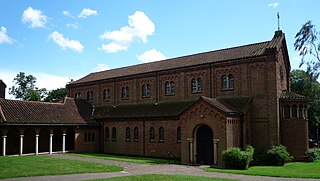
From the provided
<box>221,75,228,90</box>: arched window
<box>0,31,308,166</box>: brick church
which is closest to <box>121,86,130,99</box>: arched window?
<box>0,31,308,166</box>: brick church

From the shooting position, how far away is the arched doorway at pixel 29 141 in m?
39.5

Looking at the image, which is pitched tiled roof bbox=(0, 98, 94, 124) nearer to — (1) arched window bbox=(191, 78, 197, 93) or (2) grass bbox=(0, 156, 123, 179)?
(2) grass bbox=(0, 156, 123, 179)

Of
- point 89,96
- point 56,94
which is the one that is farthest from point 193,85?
point 56,94

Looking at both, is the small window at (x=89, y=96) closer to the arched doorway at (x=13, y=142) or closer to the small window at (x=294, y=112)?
the arched doorway at (x=13, y=142)

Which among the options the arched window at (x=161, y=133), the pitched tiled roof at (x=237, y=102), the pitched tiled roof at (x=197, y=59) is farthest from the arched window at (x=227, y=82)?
the arched window at (x=161, y=133)

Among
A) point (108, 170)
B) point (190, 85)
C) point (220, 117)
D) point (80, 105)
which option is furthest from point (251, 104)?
point (80, 105)

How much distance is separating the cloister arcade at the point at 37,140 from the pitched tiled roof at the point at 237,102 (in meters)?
19.4

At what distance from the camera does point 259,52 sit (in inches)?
1277

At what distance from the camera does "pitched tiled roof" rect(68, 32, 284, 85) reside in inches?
1316

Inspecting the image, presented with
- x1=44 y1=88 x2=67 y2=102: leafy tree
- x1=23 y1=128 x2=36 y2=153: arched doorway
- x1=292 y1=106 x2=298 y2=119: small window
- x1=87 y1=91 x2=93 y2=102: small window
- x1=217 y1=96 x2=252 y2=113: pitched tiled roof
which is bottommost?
x1=23 y1=128 x2=36 y2=153: arched doorway

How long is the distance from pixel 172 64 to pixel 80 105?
14.6 meters

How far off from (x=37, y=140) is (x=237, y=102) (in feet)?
71.7

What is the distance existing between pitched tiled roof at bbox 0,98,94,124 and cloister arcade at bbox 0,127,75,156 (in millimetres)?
960

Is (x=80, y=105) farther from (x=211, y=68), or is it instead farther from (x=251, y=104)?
(x=251, y=104)
